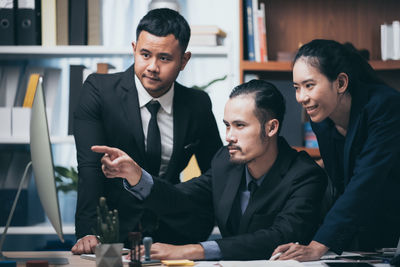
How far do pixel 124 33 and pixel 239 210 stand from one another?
1.87 metres

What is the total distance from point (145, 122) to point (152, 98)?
10 cm

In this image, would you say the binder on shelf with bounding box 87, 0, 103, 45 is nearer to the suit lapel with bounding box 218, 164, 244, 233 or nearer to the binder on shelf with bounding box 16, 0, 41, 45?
the binder on shelf with bounding box 16, 0, 41, 45

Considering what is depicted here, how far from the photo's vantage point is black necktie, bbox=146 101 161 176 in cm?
218

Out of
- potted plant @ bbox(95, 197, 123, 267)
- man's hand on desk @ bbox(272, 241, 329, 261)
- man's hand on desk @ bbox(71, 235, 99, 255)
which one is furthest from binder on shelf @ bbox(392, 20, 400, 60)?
potted plant @ bbox(95, 197, 123, 267)

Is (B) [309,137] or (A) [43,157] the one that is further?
(B) [309,137]

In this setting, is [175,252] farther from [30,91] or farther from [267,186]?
[30,91]

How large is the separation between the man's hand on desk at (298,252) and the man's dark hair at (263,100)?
0.46 m

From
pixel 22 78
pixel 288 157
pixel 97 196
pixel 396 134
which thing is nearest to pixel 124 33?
pixel 22 78

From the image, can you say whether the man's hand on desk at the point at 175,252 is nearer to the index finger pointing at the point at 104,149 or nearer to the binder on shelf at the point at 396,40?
the index finger pointing at the point at 104,149

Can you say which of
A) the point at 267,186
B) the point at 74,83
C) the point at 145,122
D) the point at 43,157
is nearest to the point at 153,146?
the point at 145,122

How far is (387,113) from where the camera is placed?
5.94 ft

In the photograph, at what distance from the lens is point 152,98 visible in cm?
222

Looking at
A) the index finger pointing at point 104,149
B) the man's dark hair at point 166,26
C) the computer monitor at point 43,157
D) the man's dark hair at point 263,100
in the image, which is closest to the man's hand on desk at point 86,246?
the index finger pointing at point 104,149

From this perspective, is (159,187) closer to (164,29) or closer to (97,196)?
(97,196)
